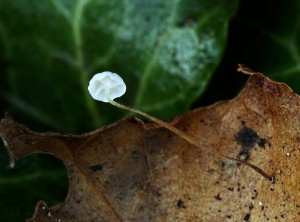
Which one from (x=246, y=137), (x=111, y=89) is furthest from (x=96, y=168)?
(x=246, y=137)

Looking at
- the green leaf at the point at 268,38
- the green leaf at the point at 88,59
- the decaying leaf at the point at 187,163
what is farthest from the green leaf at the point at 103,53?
the decaying leaf at the point at 187,163

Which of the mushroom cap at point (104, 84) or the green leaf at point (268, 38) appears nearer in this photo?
the mushroom cap at point (104, 84)

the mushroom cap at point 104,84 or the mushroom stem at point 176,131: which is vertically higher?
the mushroom cap at point 104,84

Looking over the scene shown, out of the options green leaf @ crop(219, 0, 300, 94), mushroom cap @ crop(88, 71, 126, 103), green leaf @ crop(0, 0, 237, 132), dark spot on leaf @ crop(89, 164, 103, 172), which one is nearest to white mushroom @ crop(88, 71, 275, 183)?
mushroom cap @ crop(88, 71, 126, 103)

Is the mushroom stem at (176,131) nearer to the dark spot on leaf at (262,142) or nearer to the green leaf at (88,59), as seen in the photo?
the dark spot on leaf at (262,142)

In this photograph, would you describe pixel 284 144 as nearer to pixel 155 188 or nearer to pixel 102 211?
pixel 155 188

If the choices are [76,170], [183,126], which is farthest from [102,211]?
[183,126]

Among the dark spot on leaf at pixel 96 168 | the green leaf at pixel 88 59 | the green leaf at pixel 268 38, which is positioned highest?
the green leaf at pixel 268 38

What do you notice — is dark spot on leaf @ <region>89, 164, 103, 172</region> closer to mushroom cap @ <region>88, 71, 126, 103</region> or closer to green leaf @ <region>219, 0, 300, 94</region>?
mushroom cap @ <region>88, 71, 126, 103</region>
